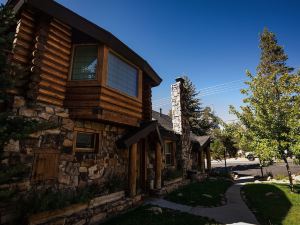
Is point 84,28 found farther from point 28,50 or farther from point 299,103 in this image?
point 299,103

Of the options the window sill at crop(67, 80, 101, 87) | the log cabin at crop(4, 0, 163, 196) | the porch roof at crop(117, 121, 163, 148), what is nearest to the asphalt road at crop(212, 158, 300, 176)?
the porch roof at crop(117, 121, 163, 148)

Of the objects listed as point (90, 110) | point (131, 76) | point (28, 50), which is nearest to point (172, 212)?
point (90, 110)

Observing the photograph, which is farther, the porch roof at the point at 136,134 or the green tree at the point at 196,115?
the green tree at the point at 196,115

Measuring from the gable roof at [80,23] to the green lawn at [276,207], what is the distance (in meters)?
8.45

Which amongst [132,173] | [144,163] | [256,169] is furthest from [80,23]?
[256,169]

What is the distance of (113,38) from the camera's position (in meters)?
8.34

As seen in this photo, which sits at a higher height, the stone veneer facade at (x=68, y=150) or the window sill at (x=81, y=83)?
the window sill at (x=81, y=83)

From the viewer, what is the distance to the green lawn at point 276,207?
25.4 feet

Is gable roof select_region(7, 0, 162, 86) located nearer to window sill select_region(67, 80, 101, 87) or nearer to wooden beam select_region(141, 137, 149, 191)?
window sill select_region(67, 80, 101, 87)

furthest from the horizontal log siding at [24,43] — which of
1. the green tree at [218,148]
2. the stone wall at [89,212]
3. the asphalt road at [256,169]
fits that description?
the green tree at [218,148]

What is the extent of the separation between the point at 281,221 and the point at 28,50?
1046 centimetres

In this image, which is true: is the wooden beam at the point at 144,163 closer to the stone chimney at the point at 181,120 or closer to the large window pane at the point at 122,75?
the large window pane at the point at 122,75

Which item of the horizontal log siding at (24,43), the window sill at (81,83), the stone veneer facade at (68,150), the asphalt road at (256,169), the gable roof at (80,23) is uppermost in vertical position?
the gable roof at (80,23)

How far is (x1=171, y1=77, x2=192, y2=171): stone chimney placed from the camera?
1639 cm
